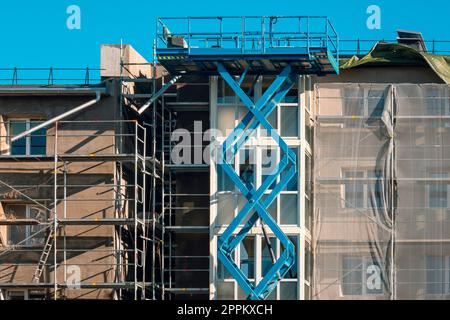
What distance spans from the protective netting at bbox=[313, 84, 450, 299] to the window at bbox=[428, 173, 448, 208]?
0.09 ft

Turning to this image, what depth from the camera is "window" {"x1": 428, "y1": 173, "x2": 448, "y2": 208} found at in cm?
4841

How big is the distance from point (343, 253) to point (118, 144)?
6.99m

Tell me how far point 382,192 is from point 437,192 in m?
1.53

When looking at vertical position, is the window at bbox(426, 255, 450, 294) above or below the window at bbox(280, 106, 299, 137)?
below

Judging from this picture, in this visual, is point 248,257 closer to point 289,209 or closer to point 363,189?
point 289,209

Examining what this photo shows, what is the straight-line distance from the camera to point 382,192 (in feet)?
159

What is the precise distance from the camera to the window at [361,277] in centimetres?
4784

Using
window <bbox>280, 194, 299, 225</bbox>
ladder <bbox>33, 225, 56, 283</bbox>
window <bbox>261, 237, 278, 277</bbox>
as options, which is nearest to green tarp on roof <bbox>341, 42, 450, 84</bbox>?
window <bbox>280, 194, 299, 225</bbox>

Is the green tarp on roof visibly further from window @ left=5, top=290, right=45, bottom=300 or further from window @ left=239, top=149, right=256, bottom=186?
window @ left=5, top=290, right=45, bottom=300

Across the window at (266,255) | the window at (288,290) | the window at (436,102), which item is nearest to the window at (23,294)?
the window at (266,255)

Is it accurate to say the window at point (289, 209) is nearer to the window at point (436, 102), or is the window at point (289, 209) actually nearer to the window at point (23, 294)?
the window at point (436, 102)

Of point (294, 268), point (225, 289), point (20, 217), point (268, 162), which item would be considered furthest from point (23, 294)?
point (268, 162)

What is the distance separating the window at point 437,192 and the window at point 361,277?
2370mm
